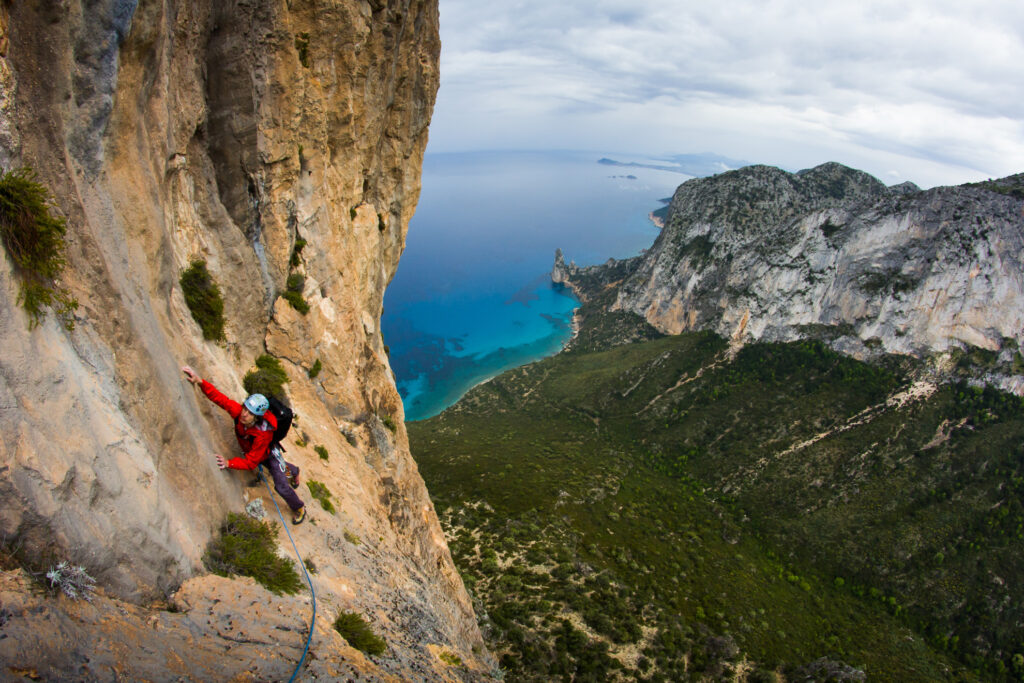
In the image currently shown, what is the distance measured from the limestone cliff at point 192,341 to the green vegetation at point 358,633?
0.34 metres

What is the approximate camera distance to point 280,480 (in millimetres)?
9234

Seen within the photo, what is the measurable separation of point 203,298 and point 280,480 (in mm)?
4925

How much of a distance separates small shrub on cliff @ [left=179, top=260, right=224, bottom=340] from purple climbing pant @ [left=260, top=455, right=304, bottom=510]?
3650 mm

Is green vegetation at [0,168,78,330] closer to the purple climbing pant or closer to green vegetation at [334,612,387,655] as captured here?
the purple climbing pant

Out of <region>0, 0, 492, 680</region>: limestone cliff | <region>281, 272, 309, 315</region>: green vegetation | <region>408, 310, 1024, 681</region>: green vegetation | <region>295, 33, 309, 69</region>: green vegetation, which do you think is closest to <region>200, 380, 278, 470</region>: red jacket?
<region>0, 0, 492, 680</region>: limestone cliff

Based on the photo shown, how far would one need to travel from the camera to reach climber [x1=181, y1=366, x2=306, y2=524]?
823 cm

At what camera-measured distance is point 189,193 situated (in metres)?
11.2

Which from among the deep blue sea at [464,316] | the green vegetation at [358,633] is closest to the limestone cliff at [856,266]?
the deep blue sea at [464,316]

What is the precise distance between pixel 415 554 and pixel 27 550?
472 inches

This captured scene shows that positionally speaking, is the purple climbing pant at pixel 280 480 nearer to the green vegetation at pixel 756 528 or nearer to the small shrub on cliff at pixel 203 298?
the small shrub on cliff at pixel 203 298

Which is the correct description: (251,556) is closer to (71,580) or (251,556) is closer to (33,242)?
(71,580)

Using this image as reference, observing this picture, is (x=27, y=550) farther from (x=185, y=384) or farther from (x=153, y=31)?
(x=153, y=31)

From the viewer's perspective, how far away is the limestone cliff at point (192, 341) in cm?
534

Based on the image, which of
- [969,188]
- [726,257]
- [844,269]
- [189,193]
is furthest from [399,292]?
[189,193]
